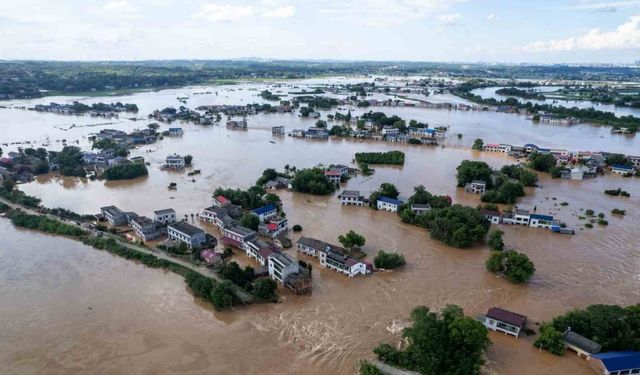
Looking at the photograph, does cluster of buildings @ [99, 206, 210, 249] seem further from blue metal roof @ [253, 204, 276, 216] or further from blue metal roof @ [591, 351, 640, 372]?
blue metal roof @ [591, 351, 640, 372]

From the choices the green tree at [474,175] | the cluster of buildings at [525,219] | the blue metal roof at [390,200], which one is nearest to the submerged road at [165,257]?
the blue metal roof at [390,200]

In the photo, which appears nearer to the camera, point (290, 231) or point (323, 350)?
point (323, 350)

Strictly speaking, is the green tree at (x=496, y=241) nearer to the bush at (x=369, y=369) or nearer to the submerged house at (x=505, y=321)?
the submerged house at (x=505, y=321)

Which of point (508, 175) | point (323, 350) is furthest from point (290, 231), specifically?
point (508, 175)

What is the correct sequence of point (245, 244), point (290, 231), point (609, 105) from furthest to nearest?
point (609, 105), point (290, 231), point (245, 244)

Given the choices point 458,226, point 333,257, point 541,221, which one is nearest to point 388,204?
point 458,226

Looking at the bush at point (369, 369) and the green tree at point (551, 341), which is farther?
the green tree at point (551, 341)

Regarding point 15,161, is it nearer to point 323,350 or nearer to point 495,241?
point 323,350
